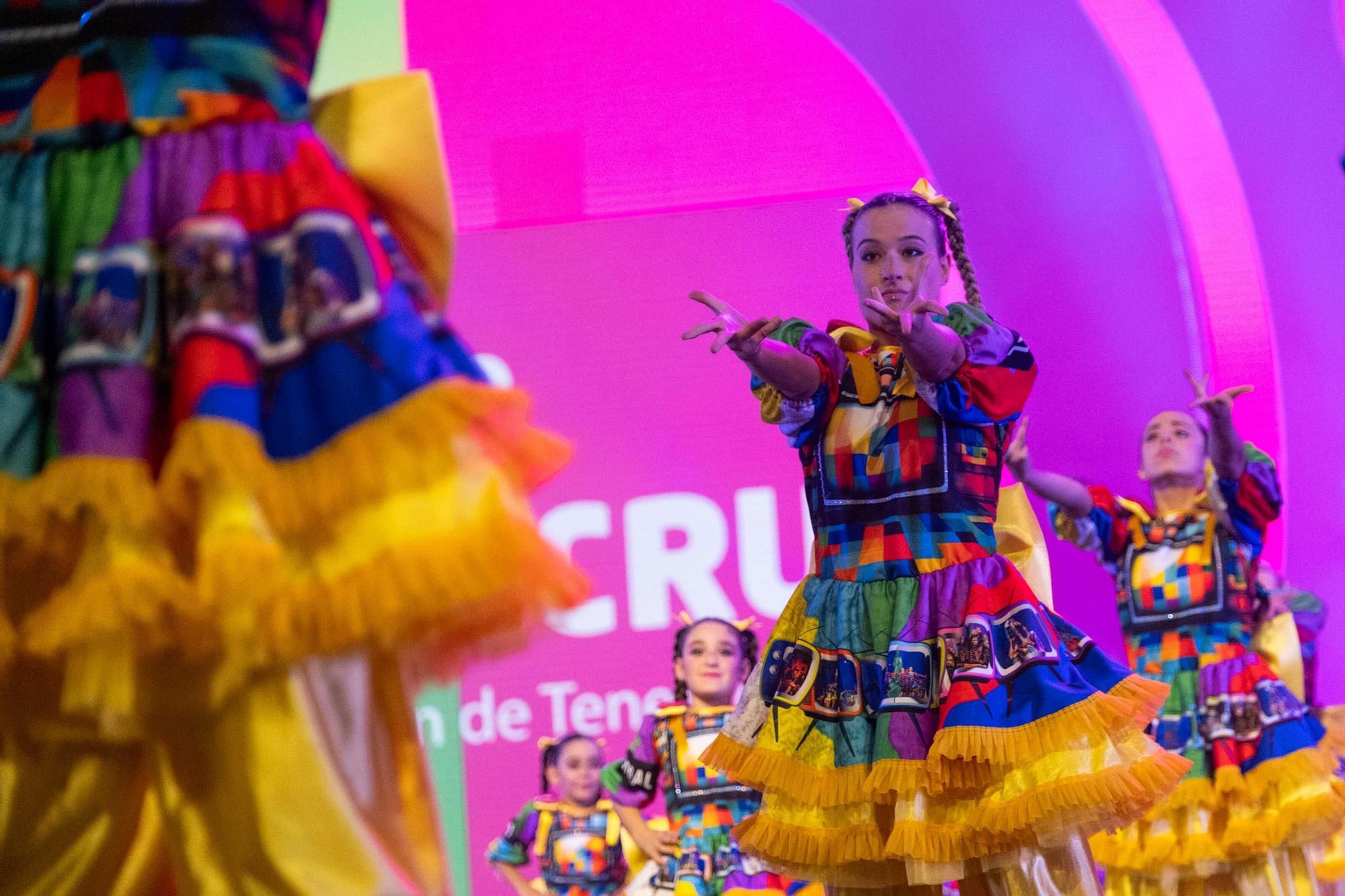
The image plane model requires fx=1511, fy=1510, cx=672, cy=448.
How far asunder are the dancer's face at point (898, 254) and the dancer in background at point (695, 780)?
1.64 metres

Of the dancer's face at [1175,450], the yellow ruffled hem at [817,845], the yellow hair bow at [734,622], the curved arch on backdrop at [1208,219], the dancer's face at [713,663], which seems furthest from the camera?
the curved arch on backdrop at [1208,219]

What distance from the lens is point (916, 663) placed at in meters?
2.20

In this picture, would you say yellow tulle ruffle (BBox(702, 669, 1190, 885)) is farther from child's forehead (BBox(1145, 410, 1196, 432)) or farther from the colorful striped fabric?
child's forehead (BBox(1145, 410, 1196, 432))

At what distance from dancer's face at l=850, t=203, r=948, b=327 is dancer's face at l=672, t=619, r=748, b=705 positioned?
1.81 meters

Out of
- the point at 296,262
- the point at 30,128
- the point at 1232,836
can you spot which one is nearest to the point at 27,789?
the point at 296,262

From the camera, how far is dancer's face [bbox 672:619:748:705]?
13.6 feet

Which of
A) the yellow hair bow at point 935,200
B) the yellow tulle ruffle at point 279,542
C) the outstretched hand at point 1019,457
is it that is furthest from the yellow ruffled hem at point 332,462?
the outstretched hand at point 1019,457

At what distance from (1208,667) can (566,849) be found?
6.70 feet

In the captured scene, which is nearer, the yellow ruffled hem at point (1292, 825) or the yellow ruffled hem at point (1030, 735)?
the yellow ruffled hem at point (1030, 735)

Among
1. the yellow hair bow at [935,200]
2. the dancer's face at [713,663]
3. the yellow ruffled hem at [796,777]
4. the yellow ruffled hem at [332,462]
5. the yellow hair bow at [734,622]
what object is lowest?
the yellow ruffled hem at [796,777]

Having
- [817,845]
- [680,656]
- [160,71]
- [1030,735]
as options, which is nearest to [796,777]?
[817,845]

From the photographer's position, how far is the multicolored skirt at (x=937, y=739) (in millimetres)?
2061

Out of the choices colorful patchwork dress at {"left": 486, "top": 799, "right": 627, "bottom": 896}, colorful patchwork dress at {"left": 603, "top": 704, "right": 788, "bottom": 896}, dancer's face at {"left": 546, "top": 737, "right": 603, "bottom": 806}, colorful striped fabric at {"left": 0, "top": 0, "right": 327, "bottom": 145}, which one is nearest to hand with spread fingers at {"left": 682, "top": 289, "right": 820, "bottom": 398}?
colorful striped fabric at {"left": 0, "top": 0, "right": 327, "bottom": 145}

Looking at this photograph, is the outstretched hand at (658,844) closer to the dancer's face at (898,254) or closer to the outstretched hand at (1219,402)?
the outstretched hand at (1219,402)
